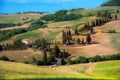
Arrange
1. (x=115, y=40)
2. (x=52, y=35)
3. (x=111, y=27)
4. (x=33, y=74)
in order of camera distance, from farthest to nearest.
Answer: (x=52, y=35), (x=111, y=27), (x=115, y=40), (x=33, y=74)

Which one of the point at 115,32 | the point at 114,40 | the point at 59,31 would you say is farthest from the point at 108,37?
the point at 59,31

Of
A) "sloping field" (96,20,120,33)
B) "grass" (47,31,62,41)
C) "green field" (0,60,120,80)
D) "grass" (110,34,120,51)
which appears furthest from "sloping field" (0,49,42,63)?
"green field" (0,60,120,80)

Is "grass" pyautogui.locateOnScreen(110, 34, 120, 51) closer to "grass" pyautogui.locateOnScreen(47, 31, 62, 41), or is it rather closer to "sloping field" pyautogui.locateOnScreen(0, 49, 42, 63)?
"sloping field" pyautogui.locateOnScreen(0, 49, 42, 63)

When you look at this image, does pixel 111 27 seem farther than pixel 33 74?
Yes

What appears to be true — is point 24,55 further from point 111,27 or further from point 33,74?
point 33,74

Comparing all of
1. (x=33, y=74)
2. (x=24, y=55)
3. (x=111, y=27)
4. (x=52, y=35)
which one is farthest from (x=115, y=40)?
(x=33, y=74)

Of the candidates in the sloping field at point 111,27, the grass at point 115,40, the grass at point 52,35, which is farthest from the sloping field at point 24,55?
the sloping field at point 111,27

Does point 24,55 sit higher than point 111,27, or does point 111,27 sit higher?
point 111,27

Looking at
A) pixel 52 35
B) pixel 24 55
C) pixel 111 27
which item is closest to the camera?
pixel 24 55

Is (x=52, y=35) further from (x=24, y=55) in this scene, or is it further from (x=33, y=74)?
(x=33, y=74)

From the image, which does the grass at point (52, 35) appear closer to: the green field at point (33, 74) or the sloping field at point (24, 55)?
the sloping field at point (24, 55)

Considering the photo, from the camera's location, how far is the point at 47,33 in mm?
198250

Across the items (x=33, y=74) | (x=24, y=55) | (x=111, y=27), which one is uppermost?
(x=33, y=74)

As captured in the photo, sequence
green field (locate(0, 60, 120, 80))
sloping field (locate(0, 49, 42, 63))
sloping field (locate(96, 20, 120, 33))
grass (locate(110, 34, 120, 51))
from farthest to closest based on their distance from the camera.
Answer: sloping field (locate(96, 20, 120, 33)), grass (locate(110, 34, 120, 51)), sloping field (locate(0, 49, 42, 63)), green field (locate(0, 60, 120, 80))
